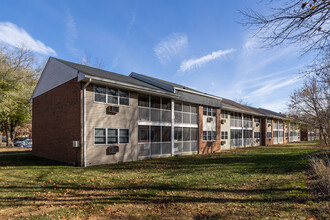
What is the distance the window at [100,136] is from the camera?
12.4 meters

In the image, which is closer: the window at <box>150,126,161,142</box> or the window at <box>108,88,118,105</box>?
the window at <box>108,88,118,105</box>

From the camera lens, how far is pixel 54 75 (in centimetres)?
1508

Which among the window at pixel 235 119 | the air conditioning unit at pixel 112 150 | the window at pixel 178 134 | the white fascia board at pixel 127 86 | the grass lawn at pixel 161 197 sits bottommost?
the grass lawn at pixel 161 197

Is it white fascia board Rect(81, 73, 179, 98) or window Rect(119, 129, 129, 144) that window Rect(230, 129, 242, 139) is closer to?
white fascia board Rect(81, 73, 179, 98)

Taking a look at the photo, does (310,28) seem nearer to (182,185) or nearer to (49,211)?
(182,185)

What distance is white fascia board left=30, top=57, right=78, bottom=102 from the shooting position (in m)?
13.2

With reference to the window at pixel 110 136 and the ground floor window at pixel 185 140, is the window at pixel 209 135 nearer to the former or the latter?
the ground floor window at pixel 185 140

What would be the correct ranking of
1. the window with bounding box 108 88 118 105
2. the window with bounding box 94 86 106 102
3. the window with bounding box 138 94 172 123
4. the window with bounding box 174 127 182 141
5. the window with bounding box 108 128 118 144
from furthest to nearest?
1. the window with bounding box 174 127 182 141
2. the window with bounding box 138 94 172 123
3. the window with bounding box 108 88 118 105
4. the window with bounding box 108 128 118 144
5. the window with bounding box 94 86 106 102

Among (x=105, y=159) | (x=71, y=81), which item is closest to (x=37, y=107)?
(x=71, y=81)

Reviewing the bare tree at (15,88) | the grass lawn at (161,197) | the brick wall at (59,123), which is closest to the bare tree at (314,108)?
the grass lawn at (161,197)

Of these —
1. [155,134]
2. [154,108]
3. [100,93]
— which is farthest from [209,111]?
[100,93]

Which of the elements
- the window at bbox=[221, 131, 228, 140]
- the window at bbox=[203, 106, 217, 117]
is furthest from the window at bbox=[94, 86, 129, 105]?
the window at bbox=[221, 131, 228, 140]

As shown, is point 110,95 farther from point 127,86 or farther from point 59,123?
point 59,123

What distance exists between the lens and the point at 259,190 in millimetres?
6848
